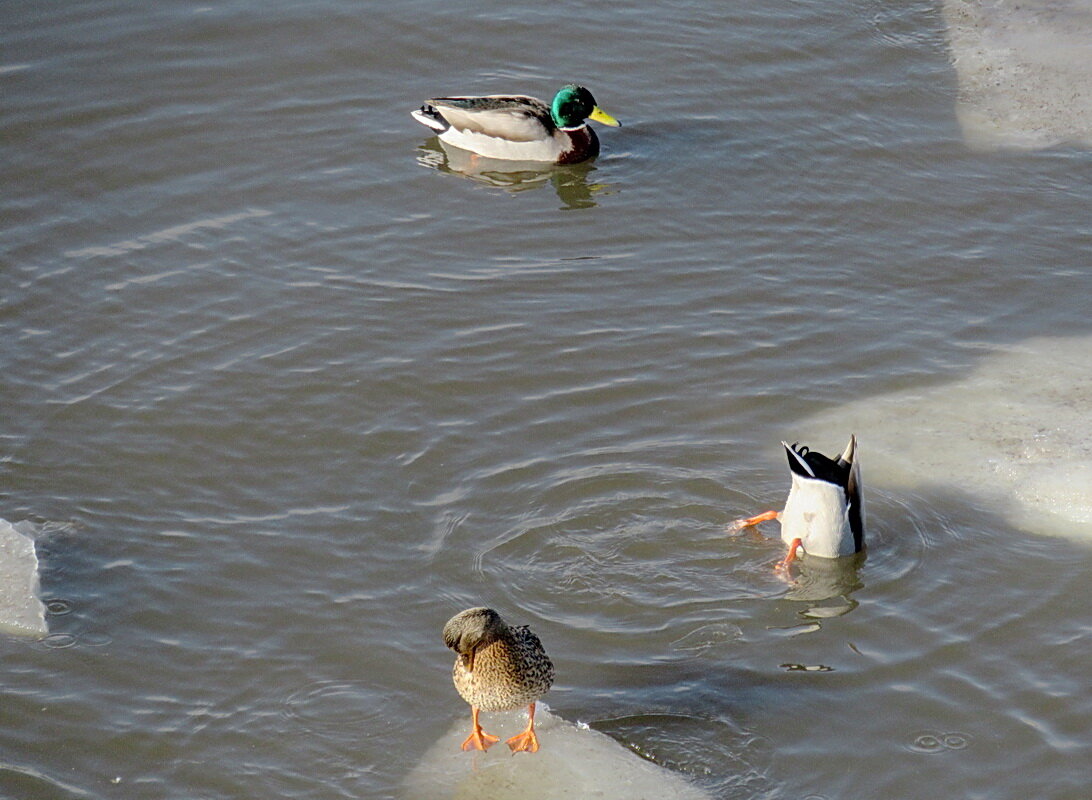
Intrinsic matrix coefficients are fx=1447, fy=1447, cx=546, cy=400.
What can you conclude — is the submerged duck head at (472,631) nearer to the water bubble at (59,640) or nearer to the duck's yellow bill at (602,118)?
the water bubble at (59,640)

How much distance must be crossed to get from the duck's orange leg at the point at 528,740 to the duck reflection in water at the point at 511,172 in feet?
19.1

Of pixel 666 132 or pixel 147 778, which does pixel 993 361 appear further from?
pixel 147 778

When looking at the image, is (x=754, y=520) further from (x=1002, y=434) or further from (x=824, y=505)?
(x=1002, y=434)

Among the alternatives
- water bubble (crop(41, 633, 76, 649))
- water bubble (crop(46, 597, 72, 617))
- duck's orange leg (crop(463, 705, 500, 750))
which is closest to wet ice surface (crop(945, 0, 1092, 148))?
duck's orange leg (crop(463, 705, 500, 750))

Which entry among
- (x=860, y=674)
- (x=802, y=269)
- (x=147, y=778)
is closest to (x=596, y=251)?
(x=802, y=269)

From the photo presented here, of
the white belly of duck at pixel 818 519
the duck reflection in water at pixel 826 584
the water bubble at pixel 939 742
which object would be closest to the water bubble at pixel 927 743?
the water bubble at pixel 939 742

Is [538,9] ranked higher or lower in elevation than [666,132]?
higher

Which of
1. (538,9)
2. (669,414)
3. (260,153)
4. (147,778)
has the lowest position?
(147,778)

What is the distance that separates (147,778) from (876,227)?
6635mm

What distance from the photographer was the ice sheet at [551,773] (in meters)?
5.86

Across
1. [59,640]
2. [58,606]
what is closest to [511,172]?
[58,606]

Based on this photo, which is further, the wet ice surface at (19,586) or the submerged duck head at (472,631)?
the wet ice surface at (19,586)

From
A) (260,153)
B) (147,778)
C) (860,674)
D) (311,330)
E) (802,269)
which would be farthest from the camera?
(260,153)

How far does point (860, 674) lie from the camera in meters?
6.63
